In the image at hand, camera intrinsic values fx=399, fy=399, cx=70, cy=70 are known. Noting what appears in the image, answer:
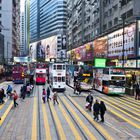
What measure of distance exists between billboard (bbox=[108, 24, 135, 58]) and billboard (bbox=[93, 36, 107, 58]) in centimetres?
405

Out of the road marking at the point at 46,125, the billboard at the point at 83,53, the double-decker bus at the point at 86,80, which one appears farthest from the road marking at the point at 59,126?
the billboard at the point at 83,53

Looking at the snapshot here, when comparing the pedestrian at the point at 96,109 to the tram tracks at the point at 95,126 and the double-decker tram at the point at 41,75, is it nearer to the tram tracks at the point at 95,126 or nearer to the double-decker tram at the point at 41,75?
the tram tracks at the point at 95,126

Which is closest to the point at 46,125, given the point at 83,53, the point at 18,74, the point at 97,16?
the point at 18,74

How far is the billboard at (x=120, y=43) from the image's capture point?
6272cm

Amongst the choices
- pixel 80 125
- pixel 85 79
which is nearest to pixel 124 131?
pixel 80 125

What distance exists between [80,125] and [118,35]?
1913 inches

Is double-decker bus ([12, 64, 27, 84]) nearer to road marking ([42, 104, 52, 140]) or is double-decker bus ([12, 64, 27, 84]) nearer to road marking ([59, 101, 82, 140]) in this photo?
road marking ([42, 104, 52, 140])

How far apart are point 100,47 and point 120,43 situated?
760 inches

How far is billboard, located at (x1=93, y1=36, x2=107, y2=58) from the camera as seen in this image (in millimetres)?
84463

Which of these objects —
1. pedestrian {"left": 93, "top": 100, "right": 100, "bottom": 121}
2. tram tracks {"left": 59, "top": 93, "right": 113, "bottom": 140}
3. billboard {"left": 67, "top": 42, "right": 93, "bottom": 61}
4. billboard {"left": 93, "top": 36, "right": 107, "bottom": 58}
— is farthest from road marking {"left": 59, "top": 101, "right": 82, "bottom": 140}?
billboard {"left": 67, "top": 42, "right": 93, "bottom": 61}

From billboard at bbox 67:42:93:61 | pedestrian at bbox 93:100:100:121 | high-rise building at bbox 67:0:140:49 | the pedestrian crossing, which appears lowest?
the pedestrian crossing

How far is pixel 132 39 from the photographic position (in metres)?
62.3

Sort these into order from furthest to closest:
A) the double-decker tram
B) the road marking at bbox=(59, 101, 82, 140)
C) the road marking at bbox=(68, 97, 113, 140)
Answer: the double-decker tram < the road marking at bbox=(68, 97, 113, 140) < the road marking at bbox=(59, 101, 82, 140)

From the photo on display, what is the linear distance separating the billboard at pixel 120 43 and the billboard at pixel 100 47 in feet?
13.3
